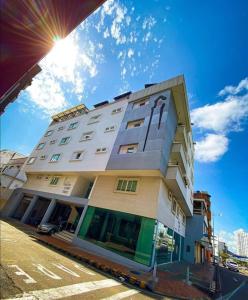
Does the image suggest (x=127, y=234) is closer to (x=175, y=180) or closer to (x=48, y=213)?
(x=175, y=180)

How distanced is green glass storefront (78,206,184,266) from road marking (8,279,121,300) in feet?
17.5

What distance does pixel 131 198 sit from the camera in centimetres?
1450

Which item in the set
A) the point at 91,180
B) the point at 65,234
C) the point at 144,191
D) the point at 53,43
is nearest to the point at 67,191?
the point at 91,180

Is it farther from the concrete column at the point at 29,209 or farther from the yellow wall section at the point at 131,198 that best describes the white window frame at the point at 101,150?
the concrete column at the point at 29,209

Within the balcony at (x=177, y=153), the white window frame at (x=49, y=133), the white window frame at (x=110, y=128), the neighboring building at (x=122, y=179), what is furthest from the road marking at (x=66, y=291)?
the white window frame at (x=49, y=133)

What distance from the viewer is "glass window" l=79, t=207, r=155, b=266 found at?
483 inches

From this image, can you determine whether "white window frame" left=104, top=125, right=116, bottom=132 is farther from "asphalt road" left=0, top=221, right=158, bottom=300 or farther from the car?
"asphalt road" left=0, top=221, right=158, bottom=300

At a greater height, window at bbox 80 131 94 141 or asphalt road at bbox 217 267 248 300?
window at bbox 80 131 94 141

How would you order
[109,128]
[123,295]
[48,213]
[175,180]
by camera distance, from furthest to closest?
[109,128]
[48,213]
[175,180]
[123,295]

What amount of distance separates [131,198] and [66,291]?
369 inches

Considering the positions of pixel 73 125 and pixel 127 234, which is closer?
pixel 127 234

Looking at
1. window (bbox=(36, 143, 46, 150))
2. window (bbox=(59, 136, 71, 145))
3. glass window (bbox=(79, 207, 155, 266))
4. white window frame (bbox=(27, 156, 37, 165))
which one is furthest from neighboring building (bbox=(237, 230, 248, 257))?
white window frame (bbox=(27, 156, 37, 165))

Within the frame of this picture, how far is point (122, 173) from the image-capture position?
1584 cm

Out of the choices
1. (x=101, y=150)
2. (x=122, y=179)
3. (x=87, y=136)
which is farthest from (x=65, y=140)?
(x=122, y=179)
